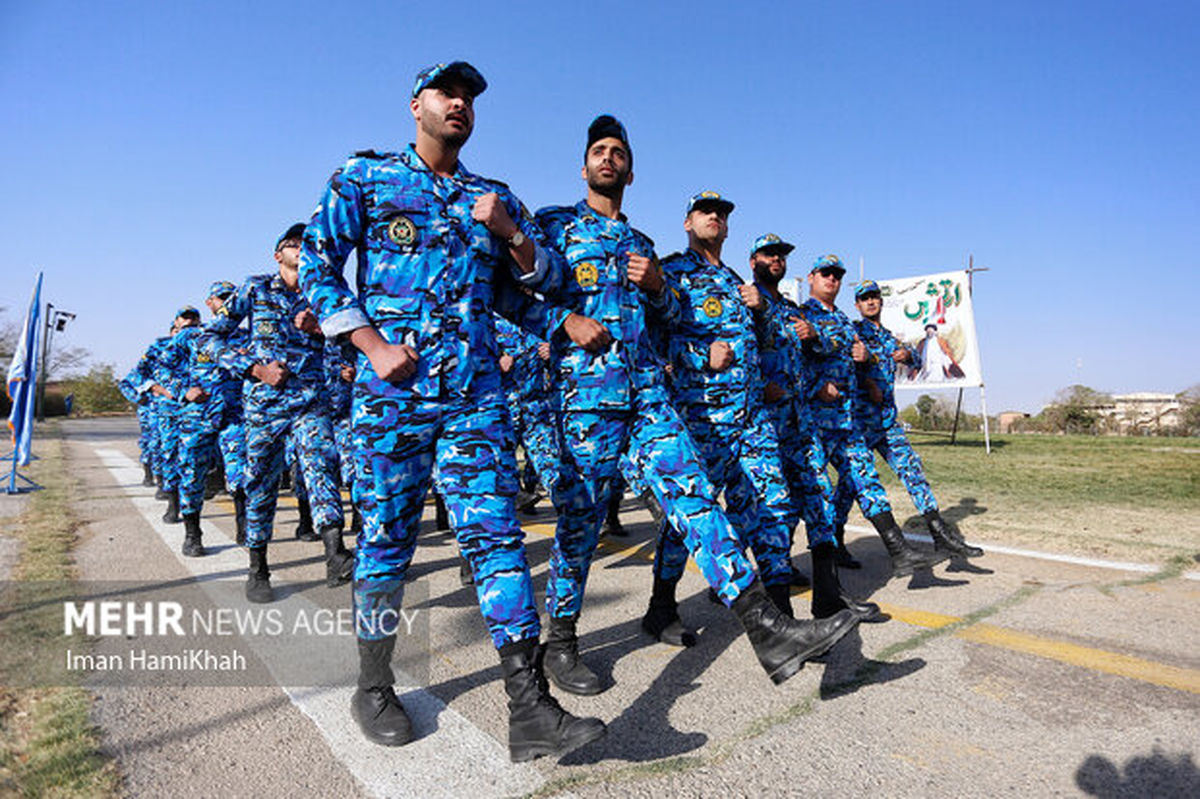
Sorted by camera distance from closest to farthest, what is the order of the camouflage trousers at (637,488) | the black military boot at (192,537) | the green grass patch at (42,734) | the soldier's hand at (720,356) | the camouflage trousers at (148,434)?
1. the green grass patch at (42,734)
2. the camouflage trousers at (637,488)
3. the soldier's hand at (720,356)
4. the black military boot at (192,537)
5. the camouflage trousers at (148,434)

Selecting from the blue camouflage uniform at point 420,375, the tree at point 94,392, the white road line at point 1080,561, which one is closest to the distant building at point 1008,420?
the white road line at point 1080,561

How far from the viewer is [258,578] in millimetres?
4312

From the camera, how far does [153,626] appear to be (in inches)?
142

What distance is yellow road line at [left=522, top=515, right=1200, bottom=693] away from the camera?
2682mm

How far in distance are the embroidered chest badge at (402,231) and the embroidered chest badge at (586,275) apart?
77 cm

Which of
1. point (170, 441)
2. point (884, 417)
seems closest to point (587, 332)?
point (884, 417)

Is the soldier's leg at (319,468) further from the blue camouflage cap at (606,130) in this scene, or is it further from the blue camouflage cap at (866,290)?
the blue camouflage cap at (866,290)

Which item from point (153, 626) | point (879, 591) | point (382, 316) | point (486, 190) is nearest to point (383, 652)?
point (382, 316)

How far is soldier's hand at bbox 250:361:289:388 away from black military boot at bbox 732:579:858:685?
3525 millimetres

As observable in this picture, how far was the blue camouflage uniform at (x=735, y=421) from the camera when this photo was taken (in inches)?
128

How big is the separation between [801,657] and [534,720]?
880 mm

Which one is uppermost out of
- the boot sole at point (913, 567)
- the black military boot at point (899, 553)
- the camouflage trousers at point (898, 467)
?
the camouflage trousers at point (898, 467)

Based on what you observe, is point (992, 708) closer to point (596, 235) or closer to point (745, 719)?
point (745, 719)

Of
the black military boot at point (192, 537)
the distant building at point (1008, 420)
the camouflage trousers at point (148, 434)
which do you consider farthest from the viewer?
the distant building at point (1008, 420)
